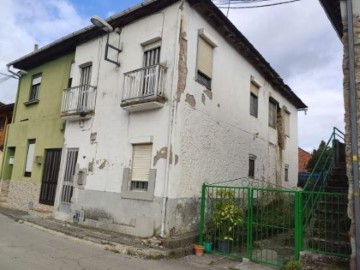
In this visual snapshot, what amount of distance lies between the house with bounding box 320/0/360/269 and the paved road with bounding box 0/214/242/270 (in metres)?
2.78

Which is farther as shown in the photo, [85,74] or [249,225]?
[85,74]

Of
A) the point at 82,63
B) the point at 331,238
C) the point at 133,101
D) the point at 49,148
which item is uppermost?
the point at 82,63

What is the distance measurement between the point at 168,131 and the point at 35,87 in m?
8.97

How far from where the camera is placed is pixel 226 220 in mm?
8133

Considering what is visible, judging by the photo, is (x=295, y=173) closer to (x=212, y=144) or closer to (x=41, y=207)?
(x=212, y=144)

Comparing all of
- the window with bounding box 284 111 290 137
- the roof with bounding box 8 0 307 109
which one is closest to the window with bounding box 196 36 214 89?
the roof with bounding box 8 0 307 109

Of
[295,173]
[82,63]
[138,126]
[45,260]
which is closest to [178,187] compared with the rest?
[138,126]

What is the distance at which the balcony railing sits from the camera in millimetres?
11067

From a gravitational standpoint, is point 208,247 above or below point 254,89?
below

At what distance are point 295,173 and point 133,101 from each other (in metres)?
12.0

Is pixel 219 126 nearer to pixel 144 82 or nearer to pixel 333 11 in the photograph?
pixel 144 82

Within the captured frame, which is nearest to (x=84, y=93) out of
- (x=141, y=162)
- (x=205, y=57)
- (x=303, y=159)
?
(x=141, y=162)

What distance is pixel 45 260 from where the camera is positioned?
6.68m

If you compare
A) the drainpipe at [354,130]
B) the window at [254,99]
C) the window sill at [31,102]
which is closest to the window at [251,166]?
the window at [254,99]
